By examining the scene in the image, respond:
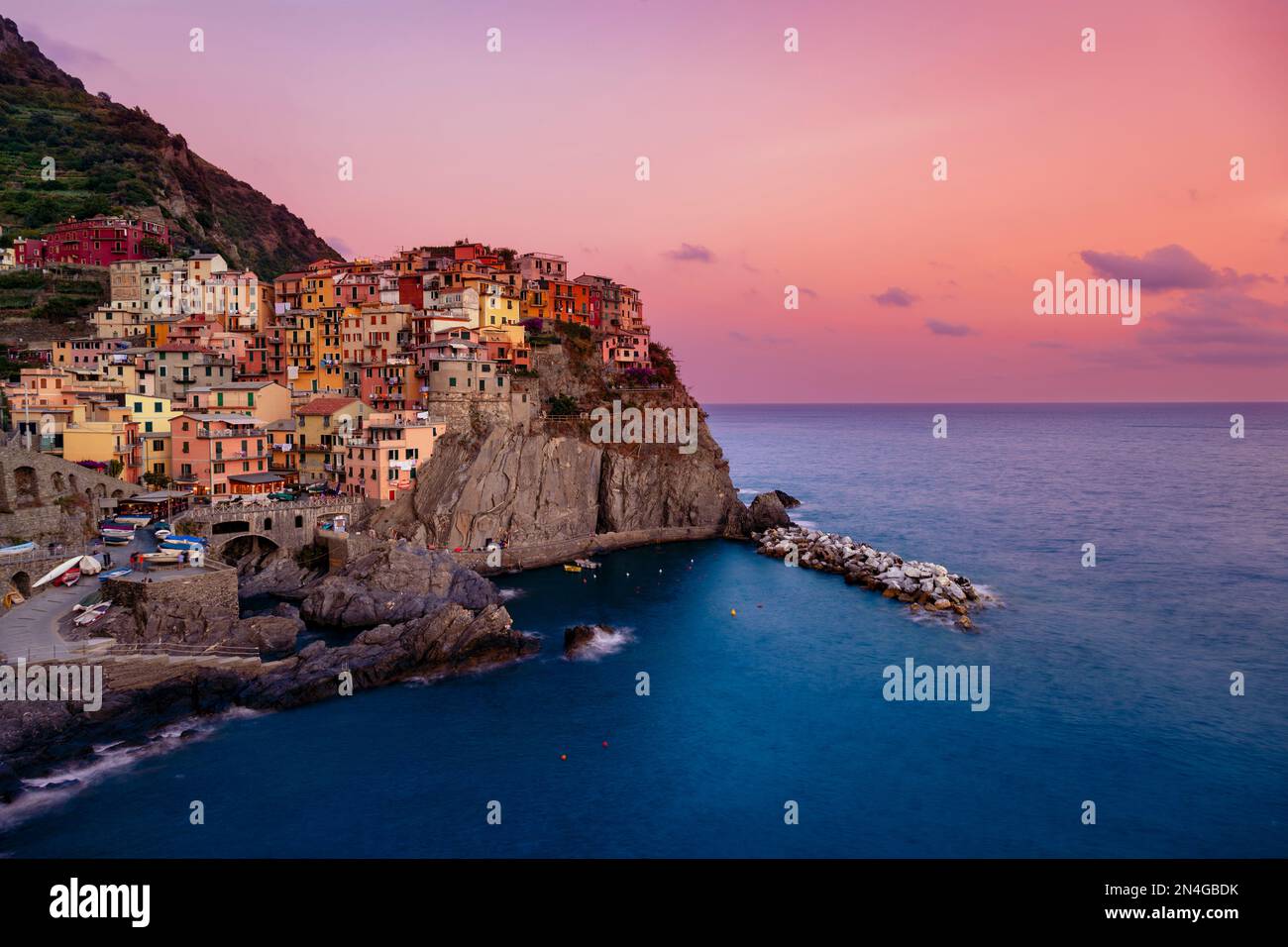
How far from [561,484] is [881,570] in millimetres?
24938

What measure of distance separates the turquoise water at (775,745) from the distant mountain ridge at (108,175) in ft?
284

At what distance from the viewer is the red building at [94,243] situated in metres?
87.1

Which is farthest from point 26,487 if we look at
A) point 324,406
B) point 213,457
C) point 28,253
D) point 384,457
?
point 28,253

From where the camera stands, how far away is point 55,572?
123 feet

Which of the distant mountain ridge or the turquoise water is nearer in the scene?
the turquoise water

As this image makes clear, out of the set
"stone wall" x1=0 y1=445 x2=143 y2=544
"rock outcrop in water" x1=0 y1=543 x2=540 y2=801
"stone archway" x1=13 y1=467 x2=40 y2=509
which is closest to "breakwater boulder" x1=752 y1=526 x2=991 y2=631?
"rock outcrop in water" x1=0 y1=543 x2=540 y2=801

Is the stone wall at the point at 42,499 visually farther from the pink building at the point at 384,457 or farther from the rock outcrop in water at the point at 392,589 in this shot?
the pink building at the point at 384,457

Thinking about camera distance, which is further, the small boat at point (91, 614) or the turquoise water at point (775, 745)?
the small boat at point (91, 614)

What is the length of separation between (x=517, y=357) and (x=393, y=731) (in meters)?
43.0

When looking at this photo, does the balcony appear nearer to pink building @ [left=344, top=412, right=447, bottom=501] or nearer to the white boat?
pink building @ [left=344, top=412, right=447, bottom=501]

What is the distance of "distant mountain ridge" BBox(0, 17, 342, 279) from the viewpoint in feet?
332

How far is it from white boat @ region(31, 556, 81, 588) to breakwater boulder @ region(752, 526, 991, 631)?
45.0m

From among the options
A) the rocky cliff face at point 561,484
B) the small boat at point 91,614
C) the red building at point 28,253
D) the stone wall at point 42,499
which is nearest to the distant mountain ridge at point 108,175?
the red building at point 28,253
